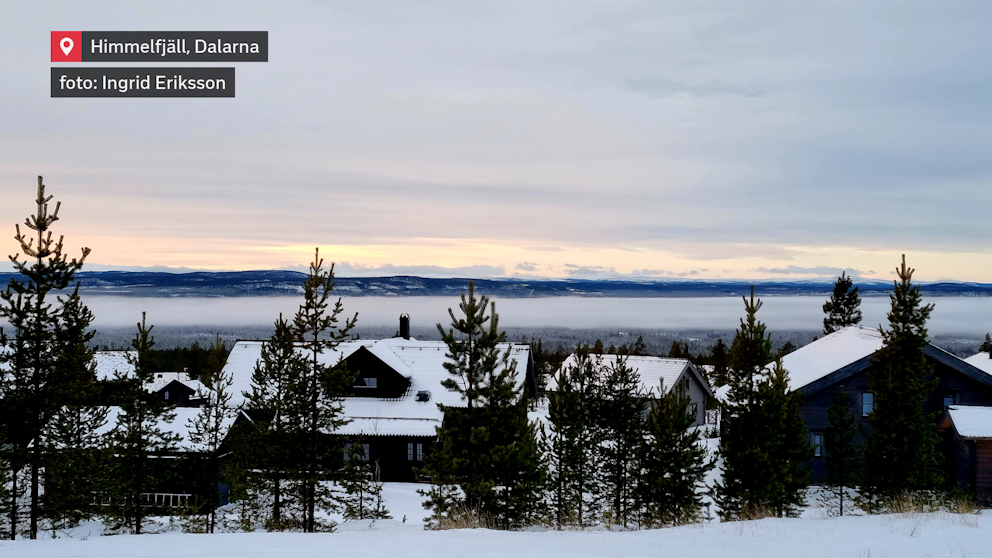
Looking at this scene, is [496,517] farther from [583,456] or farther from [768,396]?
[768,396]

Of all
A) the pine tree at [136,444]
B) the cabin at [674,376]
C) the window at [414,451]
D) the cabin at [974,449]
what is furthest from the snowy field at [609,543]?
the cabin at [674,376]

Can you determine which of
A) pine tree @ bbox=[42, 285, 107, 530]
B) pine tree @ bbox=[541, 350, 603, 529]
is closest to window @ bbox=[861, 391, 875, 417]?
pine tree @ bbox=[541, 350, 603, 529]

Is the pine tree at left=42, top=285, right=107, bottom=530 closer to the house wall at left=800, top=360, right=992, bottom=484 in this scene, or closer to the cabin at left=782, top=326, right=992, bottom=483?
the cabin at left=782, top=326, right=992, bottom=483

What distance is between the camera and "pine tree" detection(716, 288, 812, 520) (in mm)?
21656

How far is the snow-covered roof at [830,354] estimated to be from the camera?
32344 mm

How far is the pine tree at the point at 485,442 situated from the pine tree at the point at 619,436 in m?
5.49

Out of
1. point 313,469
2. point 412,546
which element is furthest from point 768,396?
Result: point 313,469

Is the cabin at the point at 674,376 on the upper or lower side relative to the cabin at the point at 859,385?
lower

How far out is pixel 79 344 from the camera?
22547 mm

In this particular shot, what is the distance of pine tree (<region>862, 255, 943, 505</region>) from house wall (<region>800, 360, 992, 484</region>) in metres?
7.08

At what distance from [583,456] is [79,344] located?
19.5 metres

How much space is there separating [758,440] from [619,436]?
598cm

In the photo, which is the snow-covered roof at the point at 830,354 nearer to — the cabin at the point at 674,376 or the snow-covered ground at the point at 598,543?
the cabin at the point at 674,376

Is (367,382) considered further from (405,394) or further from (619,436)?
(619,436)
